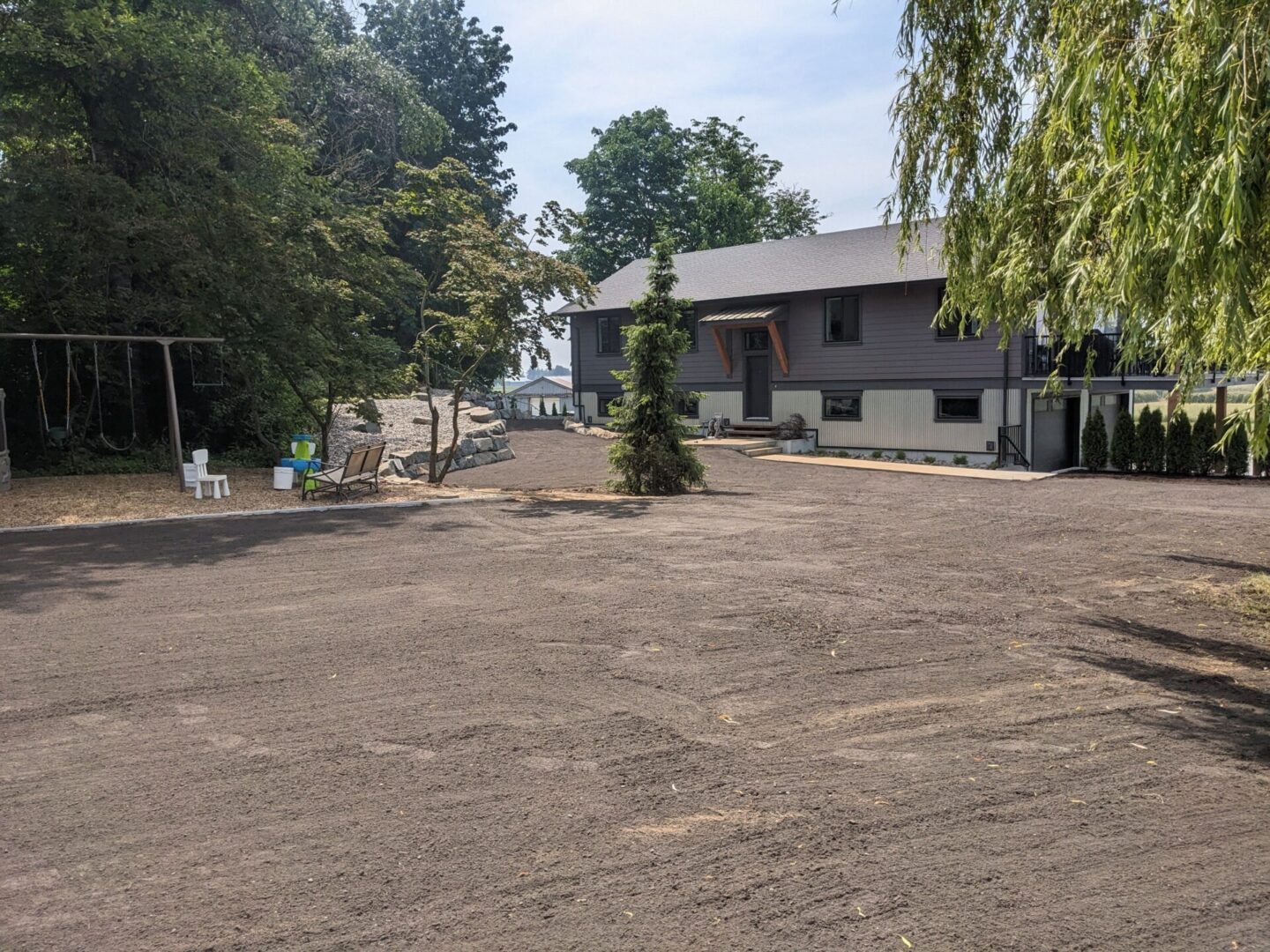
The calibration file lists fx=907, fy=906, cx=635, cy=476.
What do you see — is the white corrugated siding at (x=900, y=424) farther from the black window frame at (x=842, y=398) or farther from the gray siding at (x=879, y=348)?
the gray siding at (x=879, y=348)

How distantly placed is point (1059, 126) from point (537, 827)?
6288mm

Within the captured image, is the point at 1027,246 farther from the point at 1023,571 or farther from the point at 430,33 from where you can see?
the point at 430,33

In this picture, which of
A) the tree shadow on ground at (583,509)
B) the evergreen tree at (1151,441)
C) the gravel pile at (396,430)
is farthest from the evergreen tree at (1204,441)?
the gravel pile at (396,430)

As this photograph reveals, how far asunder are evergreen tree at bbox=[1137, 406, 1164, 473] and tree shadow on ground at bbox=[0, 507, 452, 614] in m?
18.2

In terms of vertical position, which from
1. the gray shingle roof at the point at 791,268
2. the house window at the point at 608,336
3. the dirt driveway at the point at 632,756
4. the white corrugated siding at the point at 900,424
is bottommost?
the dirt driveway at the point at 632,756

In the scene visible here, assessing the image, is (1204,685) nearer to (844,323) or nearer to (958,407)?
(958,407)

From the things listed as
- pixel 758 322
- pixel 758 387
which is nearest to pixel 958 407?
pixel 758 322

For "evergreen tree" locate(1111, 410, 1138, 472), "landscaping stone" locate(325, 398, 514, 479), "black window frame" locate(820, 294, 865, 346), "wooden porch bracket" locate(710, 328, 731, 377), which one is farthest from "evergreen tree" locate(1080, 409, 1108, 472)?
"landscaping stone" locate(325, 398, 514, 479)

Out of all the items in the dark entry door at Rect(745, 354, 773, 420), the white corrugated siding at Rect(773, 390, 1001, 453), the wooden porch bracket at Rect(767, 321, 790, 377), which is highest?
the wooden porch bracket at Rect(767, 321, 790, 377)

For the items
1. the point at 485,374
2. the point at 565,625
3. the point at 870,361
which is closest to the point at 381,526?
the point at 565,625

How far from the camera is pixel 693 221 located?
48.2 m

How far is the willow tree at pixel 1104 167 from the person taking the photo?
209 inches

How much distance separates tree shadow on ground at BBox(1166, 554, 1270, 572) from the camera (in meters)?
10.2

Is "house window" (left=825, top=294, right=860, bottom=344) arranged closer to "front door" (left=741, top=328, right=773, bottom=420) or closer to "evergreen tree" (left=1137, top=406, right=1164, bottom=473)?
"front door" (left=741, top=328, right=773, bottom=420)
